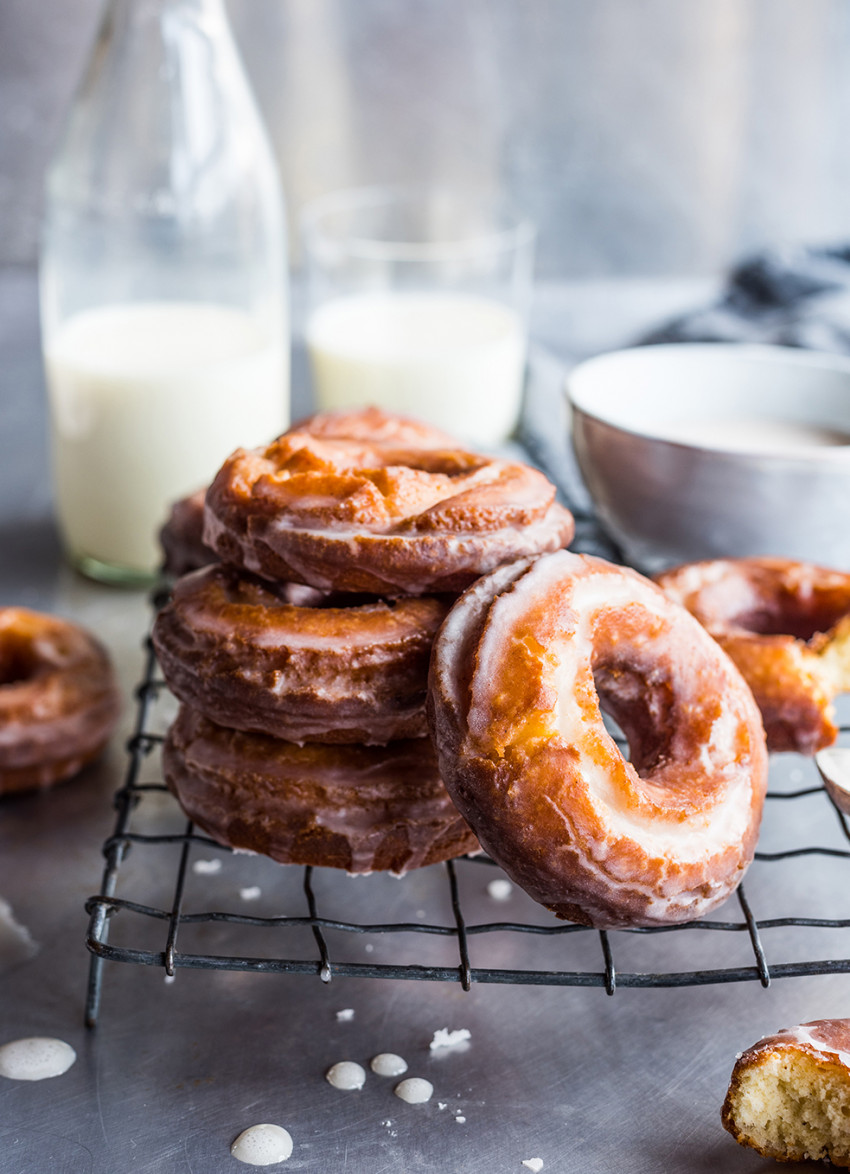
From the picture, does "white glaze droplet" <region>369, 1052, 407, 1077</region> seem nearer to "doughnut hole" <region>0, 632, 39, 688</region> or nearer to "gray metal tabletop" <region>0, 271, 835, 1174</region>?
"gray metal tabletop" <region>0, 271, 835, 1174</region>

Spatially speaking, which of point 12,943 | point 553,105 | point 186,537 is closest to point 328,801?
point 12,943

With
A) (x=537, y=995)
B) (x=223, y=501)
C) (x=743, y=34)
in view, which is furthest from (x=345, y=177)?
(x=537, y=995)

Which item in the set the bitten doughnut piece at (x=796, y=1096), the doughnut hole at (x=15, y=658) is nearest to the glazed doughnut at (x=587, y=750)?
the bitten doughnut piece at (x=796, y=1096)

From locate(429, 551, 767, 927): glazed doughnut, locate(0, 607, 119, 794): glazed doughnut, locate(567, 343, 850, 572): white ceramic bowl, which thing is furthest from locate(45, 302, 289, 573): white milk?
locate(429, 551, 767, 927): glazed doughnut

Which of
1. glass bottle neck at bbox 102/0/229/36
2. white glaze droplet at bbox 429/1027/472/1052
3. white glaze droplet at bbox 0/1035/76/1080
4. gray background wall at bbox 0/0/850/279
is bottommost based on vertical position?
white glaze droplet at bbox 0/1035/76/1080

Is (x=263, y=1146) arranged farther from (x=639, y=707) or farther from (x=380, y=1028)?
(x=639, y=707)

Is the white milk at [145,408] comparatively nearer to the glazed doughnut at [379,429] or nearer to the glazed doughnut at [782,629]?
the glazed doughnut at [379,429]
